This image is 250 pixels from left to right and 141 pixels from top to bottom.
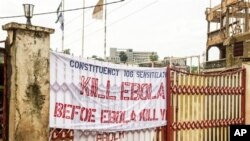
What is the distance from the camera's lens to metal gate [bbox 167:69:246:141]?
746cm

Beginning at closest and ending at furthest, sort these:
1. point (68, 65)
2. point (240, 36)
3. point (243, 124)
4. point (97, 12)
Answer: point (68, 65) < point (243, 124) < point (240, 36) < point (97, 12)

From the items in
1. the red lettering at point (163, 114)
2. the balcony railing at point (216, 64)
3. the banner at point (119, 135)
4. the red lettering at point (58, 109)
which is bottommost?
the banner at point (119, 135)

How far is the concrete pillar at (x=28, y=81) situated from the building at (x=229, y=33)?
9795mm

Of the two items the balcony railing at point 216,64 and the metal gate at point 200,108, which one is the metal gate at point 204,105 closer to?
the metal gate at point 200,108

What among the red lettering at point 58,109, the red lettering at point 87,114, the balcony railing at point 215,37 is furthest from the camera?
the balcony railing at point 215,37

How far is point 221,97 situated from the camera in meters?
8.45

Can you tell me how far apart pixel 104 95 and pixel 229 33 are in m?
15.3

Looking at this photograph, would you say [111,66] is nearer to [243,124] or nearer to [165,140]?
[165,140]

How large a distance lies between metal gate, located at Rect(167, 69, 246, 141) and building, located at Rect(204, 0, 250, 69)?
537 cm

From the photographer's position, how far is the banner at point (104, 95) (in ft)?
19.0

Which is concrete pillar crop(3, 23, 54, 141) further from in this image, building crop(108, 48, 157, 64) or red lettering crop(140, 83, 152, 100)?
building crop(108, 48, 157, 64)

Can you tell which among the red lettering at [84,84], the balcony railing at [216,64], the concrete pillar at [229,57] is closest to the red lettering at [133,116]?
the red lettering at [84,84]

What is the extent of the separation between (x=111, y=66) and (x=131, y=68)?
45 cm

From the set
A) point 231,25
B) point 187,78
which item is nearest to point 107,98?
point 187,78
